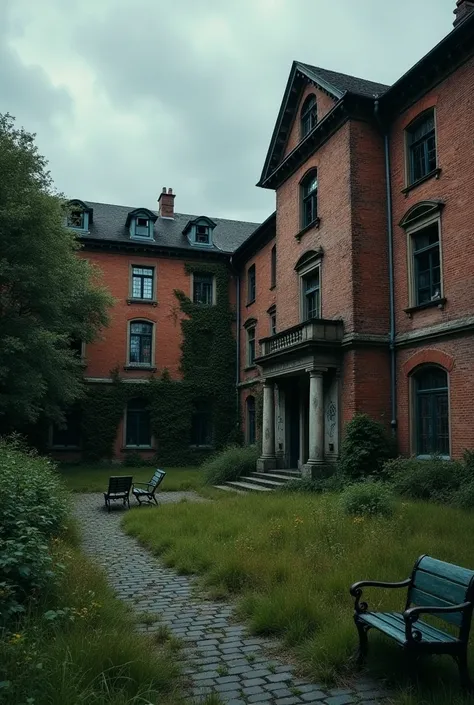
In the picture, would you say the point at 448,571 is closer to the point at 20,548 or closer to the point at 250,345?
the point at 20,548

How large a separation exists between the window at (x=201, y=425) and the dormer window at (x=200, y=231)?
28.1ft

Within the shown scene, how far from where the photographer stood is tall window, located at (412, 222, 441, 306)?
15.2 meters

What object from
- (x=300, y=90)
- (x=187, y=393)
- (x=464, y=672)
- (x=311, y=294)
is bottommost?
(x=464, y=672)

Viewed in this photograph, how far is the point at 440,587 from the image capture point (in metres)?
4.42

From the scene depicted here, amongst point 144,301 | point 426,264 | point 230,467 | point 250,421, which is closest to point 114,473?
point 230,467

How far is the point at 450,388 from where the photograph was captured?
553 inches

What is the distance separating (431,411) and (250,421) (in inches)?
564

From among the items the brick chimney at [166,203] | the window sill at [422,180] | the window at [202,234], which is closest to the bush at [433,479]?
the window sill at [422,180]

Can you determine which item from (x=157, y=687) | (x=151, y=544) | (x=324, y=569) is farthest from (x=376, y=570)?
(x=151, y=544)

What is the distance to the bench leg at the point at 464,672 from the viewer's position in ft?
12.9

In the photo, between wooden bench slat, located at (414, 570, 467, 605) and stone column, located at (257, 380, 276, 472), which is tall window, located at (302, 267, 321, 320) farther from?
Answer: wooden bench slat, located at (414, 570, 467, 605)

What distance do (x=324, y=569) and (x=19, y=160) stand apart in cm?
1719

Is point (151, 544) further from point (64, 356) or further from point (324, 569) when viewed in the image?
point (64, 356)

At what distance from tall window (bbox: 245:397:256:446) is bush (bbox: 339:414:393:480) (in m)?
12.3
